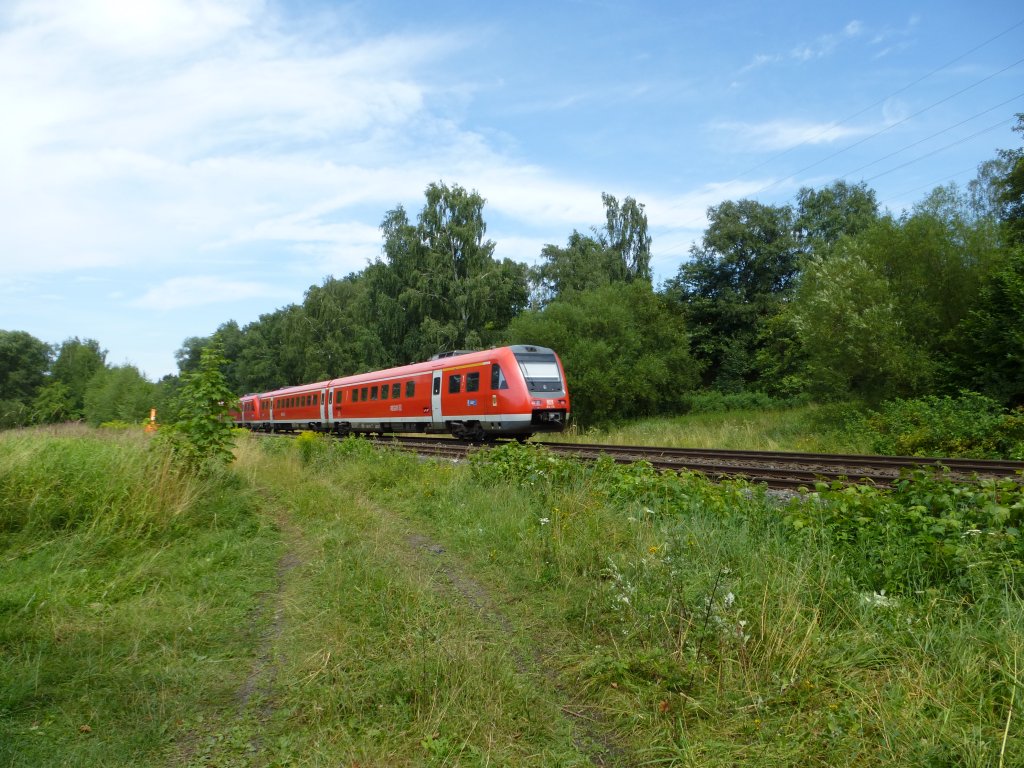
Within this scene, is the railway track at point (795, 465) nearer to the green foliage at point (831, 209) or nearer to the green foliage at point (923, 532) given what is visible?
the green foliage at point (923, 532)

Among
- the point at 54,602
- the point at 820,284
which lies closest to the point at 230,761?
the point at 54,602

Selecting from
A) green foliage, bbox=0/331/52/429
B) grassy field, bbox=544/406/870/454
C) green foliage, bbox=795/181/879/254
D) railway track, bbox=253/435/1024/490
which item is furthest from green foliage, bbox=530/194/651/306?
green foliage, bbox=0/331/52/429

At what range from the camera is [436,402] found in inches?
781

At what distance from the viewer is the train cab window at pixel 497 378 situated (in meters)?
16.9

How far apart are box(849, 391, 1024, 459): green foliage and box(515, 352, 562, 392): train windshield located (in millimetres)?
7664

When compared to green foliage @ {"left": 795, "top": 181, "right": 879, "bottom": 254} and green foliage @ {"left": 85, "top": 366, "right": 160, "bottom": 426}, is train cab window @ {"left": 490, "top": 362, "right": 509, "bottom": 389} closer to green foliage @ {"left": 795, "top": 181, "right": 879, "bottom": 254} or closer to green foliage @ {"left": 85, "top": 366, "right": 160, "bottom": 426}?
green foliage @ {"left": 85, "top": 366, "right": 160, "bottom": 426}

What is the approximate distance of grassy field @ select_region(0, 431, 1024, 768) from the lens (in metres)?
2.88

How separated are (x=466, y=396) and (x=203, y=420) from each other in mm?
9770

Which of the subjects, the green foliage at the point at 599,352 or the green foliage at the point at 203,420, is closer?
the green foliage at the point at 203,420

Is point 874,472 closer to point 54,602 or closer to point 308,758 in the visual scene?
point 308,758

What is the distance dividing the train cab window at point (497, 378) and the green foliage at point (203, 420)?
323 inches

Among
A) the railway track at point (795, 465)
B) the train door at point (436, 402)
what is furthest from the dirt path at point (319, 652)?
the train door at point (436, 402)

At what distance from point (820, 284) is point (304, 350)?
42.6 m

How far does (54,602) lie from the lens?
459 cm
